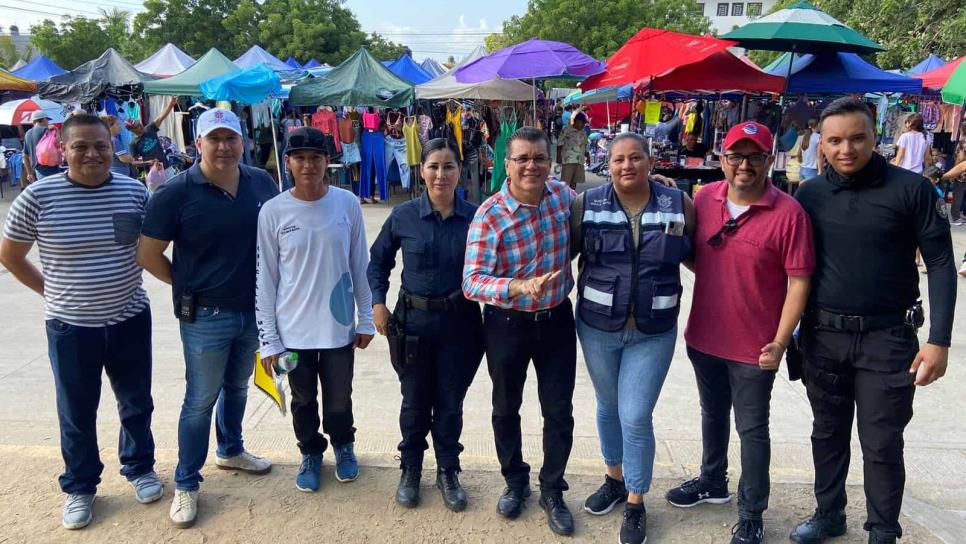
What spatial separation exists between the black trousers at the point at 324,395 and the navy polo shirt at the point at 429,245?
0.37m

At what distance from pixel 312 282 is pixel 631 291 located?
139cm

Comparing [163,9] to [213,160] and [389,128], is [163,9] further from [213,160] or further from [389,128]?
[213,160]

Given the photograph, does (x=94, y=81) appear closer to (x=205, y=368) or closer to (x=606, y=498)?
(x=205, y=368)

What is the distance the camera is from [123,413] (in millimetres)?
3020

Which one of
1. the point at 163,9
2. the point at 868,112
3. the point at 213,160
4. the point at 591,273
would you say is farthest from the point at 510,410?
the point at 163,9

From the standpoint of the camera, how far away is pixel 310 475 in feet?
10.4

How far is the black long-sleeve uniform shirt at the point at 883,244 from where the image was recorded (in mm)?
2396

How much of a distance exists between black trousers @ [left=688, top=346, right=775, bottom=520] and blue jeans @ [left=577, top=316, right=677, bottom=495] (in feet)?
0.83

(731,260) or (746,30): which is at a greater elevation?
(746,30)

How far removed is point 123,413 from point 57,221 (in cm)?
94

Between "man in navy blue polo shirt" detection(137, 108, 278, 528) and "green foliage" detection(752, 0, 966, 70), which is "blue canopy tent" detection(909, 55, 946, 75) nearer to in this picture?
"green foliage" detection(752, 0, 966, 70)

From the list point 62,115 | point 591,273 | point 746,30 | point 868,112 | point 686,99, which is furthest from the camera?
point 62,115

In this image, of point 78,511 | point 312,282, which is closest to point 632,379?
point 312,282

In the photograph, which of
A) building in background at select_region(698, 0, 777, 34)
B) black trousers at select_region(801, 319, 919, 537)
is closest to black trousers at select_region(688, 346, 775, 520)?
black trousers at select_region(801, 319, 919, 537)
